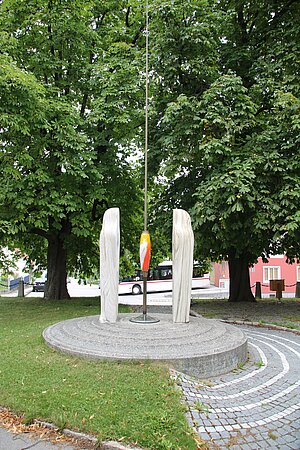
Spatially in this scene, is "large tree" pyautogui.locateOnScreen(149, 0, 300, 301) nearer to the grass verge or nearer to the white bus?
the grass verge

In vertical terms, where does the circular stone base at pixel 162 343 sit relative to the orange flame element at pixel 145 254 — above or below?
below

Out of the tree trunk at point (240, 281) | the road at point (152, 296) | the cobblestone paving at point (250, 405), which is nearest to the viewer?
the cobblestone paving at point (250, 405)

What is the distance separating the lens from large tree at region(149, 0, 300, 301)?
434 inches

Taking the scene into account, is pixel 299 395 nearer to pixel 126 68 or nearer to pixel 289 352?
pixel 289 352

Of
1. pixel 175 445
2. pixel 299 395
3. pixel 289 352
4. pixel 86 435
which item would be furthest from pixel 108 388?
pixel 289 352

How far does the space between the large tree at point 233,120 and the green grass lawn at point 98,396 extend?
6.14 m

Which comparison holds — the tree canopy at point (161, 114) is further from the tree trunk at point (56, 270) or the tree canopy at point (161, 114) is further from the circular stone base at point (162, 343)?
the circular stone base at point (162, 343)

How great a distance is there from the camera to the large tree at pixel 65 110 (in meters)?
11.8

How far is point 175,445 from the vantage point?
3.96 metres

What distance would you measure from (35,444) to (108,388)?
125cm

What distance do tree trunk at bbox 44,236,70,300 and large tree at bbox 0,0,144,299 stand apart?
1.77 ft

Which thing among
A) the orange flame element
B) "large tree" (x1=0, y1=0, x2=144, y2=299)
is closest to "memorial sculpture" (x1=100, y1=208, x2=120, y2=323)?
the orange flame element

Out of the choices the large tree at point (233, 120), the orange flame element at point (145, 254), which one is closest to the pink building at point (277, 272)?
the large tree at point (233, 120)

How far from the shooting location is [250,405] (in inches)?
205
